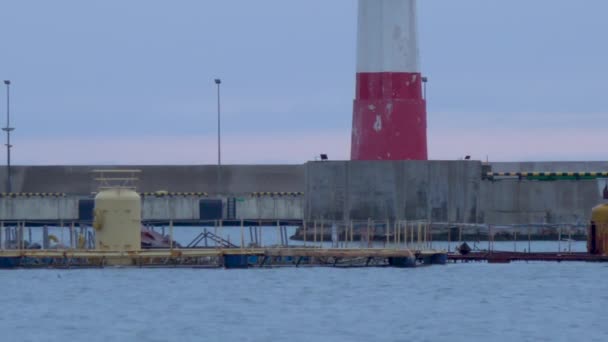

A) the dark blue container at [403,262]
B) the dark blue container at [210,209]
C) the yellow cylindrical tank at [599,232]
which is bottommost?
the dark blue container at [403,262]

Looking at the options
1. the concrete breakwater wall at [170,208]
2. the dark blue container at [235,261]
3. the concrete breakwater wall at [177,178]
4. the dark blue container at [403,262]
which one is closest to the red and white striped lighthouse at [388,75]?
the dark blue container at [403,262]

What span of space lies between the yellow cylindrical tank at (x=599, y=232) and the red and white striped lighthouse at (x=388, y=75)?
36.3 ft

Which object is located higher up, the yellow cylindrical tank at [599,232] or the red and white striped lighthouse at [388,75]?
the red and white striped lighthouse at [388,75]

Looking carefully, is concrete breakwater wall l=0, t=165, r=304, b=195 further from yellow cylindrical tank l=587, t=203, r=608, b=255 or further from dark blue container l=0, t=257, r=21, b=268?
dark blue container l=0, t=257, r=21, b=268

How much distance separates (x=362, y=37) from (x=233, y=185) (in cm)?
4003

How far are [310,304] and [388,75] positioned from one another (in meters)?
23.8

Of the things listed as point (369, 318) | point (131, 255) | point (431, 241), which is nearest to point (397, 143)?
point (431, 241)

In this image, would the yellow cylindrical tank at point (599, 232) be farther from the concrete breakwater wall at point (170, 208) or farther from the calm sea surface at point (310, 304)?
the concrete breakwater wall at point (170, 208)

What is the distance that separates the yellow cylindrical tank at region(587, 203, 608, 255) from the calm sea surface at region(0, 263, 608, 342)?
797 millimetres

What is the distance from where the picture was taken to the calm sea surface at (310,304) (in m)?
56.8

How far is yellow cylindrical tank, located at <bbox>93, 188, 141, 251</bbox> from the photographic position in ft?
236

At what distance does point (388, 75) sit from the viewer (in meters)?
86.2

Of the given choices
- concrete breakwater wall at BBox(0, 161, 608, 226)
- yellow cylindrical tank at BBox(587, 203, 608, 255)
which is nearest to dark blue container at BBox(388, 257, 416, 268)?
yellow cylindrical tank at BBox(587, 203, 608, 255)

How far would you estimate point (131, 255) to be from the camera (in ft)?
236
